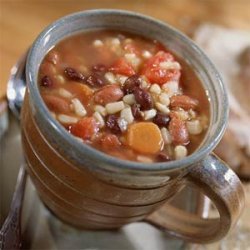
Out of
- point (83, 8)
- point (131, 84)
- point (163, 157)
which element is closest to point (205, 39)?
point (83, 8)

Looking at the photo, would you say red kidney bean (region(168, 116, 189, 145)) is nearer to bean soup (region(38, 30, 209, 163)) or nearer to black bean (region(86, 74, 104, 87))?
bean soup (region(38, 30, 209, 163))

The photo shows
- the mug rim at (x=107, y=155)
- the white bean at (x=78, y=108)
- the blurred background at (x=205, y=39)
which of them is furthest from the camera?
the blurred background at (x=205, y=39)

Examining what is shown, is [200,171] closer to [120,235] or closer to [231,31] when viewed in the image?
[120,235]

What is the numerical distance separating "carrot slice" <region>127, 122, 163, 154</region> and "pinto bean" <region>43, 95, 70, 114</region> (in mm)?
113

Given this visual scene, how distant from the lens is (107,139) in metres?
0.91

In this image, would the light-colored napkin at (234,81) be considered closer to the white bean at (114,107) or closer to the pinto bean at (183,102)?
the pinto bean at (183,102)

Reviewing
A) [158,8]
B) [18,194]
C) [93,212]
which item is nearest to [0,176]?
[18,194]

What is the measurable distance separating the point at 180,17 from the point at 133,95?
0.72 metres

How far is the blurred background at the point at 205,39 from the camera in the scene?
120 centimetres

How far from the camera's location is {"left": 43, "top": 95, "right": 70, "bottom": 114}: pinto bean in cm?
94

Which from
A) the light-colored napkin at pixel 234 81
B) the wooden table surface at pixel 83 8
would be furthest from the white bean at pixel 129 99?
the wooden table surface at pixel 83 8

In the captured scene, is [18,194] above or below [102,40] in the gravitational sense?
below

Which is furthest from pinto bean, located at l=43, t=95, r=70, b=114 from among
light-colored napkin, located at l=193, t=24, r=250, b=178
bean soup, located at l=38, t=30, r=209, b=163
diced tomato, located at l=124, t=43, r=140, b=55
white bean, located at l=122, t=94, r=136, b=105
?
light-colored napkin, located at l=193, t=24, r=250, b=178

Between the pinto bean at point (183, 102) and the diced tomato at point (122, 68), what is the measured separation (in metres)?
0.09
